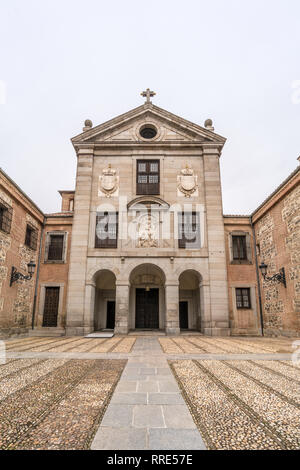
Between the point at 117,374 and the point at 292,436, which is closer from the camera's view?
the point at 292,436

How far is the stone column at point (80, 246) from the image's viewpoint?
1431 cm

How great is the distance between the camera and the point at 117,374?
5176 mm

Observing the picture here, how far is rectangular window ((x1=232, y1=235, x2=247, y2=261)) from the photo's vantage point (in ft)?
51.7

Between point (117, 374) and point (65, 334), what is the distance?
1028cm

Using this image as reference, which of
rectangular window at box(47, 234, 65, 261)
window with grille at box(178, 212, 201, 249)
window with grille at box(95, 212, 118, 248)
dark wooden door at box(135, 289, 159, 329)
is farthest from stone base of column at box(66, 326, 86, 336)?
window with grille at box(178, 212, 201, 249)

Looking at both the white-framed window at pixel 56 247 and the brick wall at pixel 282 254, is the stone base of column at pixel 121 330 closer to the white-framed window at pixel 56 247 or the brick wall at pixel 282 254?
the white-framed window at pixel 56 247

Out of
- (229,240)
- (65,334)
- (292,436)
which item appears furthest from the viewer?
(229,240)

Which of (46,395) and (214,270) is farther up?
(214,270)

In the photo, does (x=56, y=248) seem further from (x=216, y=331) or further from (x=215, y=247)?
(x=216, y=331)

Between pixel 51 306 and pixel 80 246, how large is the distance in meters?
4.04

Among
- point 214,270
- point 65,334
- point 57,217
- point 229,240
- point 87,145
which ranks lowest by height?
point 65,334
